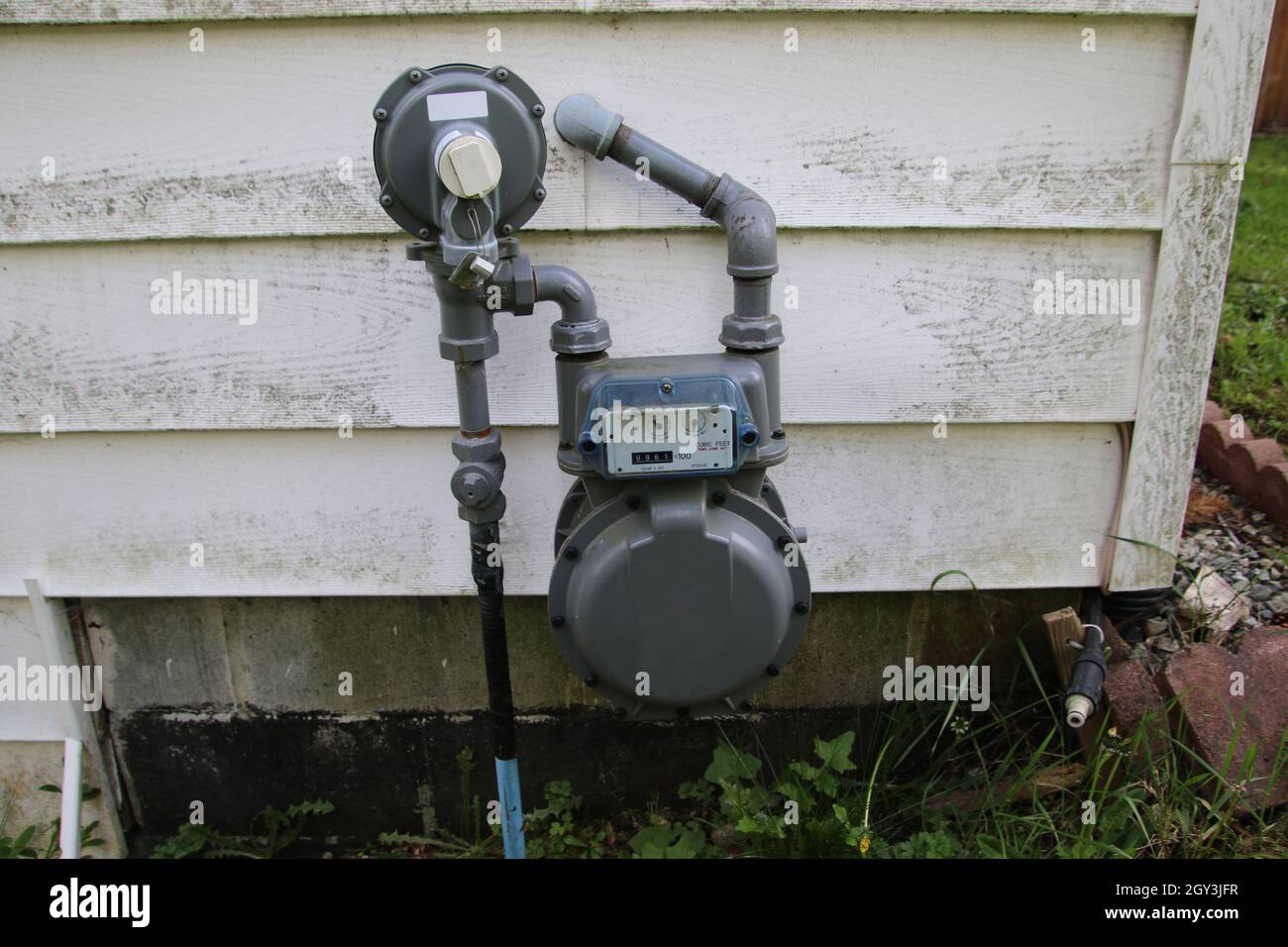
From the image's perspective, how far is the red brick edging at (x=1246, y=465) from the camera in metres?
2.35

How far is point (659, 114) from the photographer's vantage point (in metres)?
1.74

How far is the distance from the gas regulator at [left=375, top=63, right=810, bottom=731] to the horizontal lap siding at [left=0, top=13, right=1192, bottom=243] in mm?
127

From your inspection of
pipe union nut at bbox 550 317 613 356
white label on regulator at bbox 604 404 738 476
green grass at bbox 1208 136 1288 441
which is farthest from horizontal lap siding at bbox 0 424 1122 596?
green grass at bbox 1208 136 1288 441

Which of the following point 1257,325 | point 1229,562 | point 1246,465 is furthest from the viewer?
point 1257,325

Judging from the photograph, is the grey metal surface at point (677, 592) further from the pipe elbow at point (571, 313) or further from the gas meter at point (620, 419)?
the pipe elbow at point (571, 313)

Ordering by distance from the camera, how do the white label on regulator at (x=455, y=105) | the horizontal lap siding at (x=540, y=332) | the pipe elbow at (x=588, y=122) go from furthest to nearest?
the horizontal lap siding at (x=540, y=332)
the pipe elbow at (x=588, y=122)
the white label on regulator at (x=455, y=105)

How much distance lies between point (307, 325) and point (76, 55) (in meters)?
0.63

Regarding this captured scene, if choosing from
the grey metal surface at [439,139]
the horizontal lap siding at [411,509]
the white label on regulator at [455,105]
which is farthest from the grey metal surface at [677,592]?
the white label on regulator at [455,105]

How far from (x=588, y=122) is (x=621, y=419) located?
563mm

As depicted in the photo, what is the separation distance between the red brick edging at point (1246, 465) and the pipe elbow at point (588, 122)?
1616 millimetres

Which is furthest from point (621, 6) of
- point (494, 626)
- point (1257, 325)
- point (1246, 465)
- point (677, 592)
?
point (1257, 325)

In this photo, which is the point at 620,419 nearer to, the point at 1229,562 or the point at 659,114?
the point at 659,114

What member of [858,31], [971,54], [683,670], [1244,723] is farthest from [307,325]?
[1244,723]
